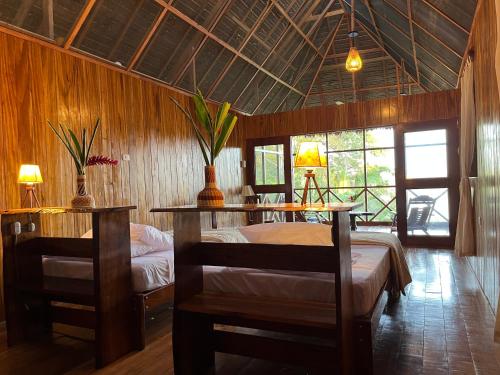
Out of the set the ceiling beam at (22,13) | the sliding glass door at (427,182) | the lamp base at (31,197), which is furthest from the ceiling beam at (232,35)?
the lamp base at (31,197)

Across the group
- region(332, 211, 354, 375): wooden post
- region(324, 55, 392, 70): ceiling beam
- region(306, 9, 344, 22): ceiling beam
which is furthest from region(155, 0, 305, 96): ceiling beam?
region(332, 211, 354, 375): wooden post

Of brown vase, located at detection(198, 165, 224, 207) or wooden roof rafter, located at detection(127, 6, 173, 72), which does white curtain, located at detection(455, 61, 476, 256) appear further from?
wooden roof rafter, located at detection(127, 6, 173, 72)

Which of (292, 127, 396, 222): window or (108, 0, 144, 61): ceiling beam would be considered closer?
(108, 0, 144, 61): ceiling beam

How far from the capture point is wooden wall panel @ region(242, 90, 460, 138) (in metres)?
5.94

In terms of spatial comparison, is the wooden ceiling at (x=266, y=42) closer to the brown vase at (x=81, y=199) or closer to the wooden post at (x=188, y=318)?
the brown vase at (x=81, y=199)

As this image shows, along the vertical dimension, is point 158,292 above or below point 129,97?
below

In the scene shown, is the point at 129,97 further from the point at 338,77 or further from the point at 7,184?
the point at 338,77

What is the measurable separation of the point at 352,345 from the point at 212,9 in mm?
4785

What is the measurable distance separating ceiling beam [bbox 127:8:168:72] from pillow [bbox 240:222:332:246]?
10.6 ft

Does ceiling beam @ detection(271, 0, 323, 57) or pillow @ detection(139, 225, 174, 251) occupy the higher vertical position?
ceiling beam @ detection(271, 0, 323, 57)

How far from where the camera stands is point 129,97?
4820 mm

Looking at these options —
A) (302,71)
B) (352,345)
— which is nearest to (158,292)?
(352,345)

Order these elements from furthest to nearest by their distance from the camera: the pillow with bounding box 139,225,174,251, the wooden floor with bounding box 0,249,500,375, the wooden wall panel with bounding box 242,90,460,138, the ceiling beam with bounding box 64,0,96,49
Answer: the wooden wall panel with bounding box 242,90,460,138, the ceiling beam with bounding box 64,0,96,49, the pillow with bounding box 139,225,174,251, the wooden floor with bounding box 0,249,500,375

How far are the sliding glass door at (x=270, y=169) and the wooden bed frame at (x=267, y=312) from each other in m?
4.91
